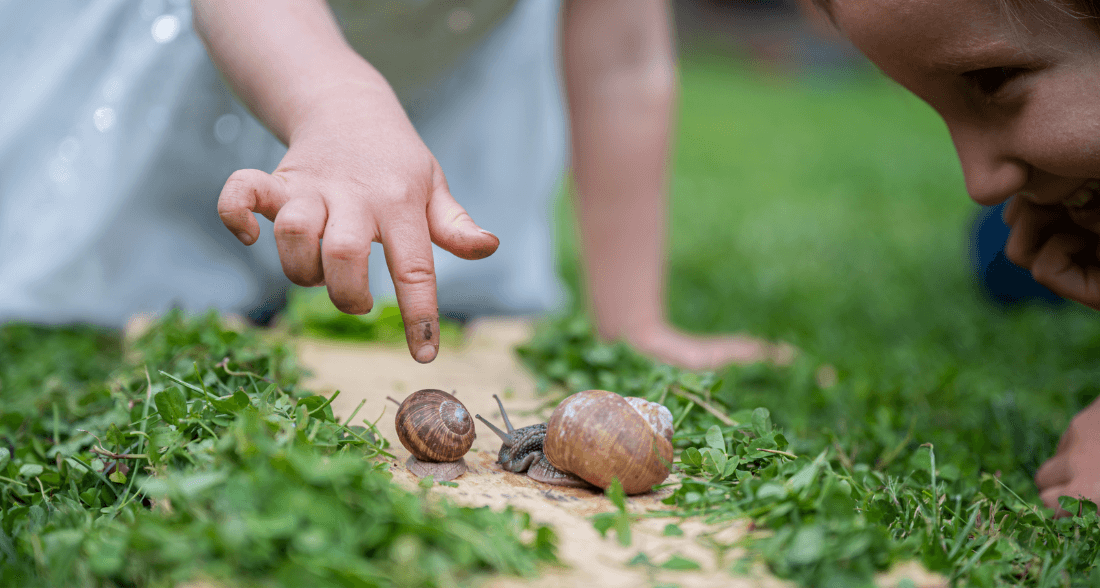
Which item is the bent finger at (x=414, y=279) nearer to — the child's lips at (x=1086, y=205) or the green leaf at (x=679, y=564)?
the green leaf at (x=679, y=564)

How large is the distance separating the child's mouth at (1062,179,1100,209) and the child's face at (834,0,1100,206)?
1cm

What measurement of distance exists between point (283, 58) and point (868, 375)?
198 centimetres

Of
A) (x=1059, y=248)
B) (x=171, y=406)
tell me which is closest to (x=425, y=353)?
(x=171, y=406)

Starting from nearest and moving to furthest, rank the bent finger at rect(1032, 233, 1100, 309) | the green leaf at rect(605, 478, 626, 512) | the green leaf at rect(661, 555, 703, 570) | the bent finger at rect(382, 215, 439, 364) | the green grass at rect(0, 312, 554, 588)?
the green grass at rect(0, 312, 554, 588)
the green leaf at rect(661, 555, 703, 570)
the green leaf at rect(605, 478, 626, 512)
the bent finger at rect(382, 215, 439, 364)
the bent finger at rect(1032, 233, 1100, 309)

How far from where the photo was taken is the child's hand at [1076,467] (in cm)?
156

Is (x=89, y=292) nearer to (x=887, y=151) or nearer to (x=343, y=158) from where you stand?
(x=343, y=158)

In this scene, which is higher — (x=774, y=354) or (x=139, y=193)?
(x=139, y=193)

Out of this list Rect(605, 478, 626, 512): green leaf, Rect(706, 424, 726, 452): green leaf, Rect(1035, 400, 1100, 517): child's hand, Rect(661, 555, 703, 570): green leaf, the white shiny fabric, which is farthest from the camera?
the white shiny fabric

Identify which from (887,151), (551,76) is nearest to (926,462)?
(551,76)

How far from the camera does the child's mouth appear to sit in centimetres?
169

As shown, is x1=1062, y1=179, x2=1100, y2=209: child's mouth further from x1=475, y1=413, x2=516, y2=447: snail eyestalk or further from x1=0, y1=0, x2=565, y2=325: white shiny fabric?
x1=0, y1=0, x2=565, y2=325: white shiny fabric

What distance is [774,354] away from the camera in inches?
109

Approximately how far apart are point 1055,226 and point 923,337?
48.2 inches

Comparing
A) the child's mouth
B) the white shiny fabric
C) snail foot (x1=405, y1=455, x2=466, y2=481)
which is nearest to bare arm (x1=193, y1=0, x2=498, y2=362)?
snail foot (x1=405, y1=455, x2=466, y2=481)
